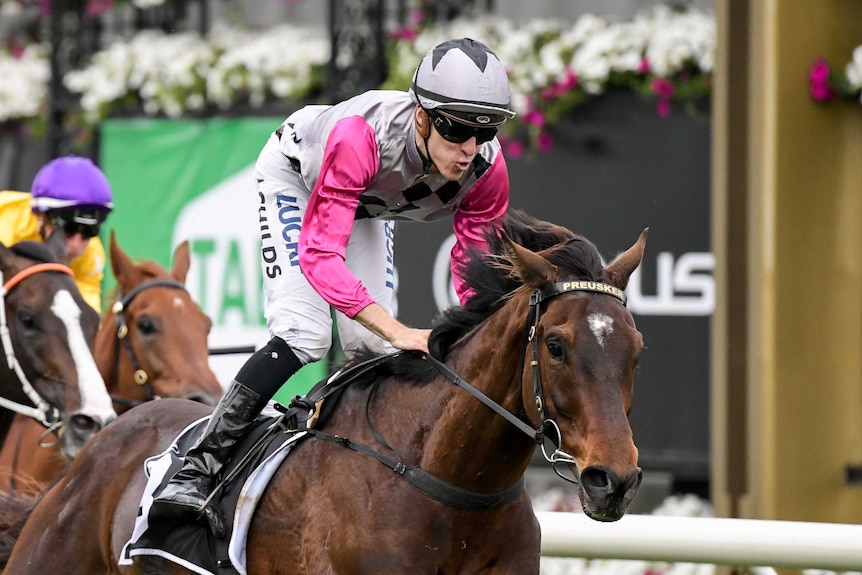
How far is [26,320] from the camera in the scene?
550 centimetres

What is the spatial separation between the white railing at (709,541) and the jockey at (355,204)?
43.3 inches

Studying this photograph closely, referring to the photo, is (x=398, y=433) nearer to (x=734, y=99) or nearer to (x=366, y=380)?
(x=366, y=380)

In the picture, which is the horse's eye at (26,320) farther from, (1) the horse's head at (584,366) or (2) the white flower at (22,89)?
(2) the white flower at (22,89)

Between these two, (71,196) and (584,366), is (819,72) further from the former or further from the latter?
(584,366)

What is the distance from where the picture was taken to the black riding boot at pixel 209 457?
3.91m

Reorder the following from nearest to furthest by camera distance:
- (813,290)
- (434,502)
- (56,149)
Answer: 1. (434,502)
2. (813,290)
3. (56,149)

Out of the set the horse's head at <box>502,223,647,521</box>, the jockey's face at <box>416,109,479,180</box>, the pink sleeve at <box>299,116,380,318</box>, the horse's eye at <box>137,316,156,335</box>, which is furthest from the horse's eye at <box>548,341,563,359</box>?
the horse's eye at <box>137,316,156,335</box>

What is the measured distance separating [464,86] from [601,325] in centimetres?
78

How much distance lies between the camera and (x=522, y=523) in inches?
143

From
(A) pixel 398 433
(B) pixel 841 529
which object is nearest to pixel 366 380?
(A) pixel 398 433

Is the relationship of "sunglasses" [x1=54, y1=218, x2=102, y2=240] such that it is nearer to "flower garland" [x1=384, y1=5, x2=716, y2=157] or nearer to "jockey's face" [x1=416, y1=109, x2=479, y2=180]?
"flower garland" [x1=384, y1=5, x2=716, y2=157]

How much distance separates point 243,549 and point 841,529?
2.01m

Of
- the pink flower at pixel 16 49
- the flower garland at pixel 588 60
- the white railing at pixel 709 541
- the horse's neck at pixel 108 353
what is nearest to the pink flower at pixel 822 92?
the flower garland at pixel 588 60

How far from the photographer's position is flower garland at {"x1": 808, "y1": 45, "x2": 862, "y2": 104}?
6637mm
